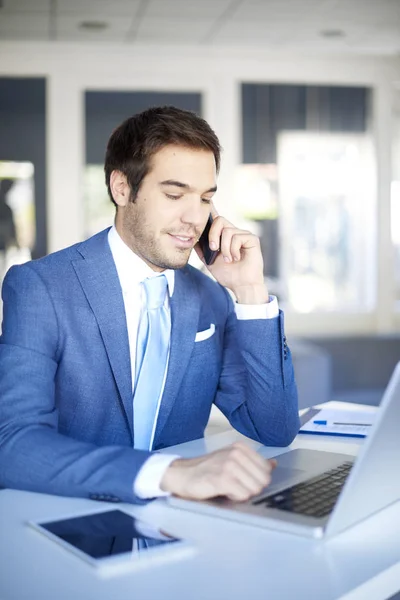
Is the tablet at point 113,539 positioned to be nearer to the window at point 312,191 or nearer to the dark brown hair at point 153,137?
the dark brown hair at point 153,137

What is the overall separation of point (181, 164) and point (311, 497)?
0.93 m

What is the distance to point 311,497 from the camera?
3.75 ft

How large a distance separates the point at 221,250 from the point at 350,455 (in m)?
0.69

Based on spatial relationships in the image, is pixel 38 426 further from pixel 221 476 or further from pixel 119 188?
pixel 119 188

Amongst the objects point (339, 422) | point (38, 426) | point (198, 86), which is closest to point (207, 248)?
point (339, 422)

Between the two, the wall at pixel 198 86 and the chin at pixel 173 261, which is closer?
the chin at pixel 173 261

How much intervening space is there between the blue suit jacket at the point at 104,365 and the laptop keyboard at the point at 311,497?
0.36 meters

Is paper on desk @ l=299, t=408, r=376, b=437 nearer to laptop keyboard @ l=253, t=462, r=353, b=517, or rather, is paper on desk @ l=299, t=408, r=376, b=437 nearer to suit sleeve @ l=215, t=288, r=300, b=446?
suit sleeve @ l=215, t=288, r=300, b=446

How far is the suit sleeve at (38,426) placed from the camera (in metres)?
1.17

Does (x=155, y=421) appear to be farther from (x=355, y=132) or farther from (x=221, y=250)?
(x=355, y=132)

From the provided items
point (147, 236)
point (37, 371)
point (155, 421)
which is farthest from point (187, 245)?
point (37, 371)

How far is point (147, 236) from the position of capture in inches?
72.3

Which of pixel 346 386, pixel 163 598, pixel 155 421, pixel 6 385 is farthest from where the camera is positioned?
pixel 346 386

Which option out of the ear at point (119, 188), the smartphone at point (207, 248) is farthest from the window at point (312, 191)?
the ear at point (119, 188)
